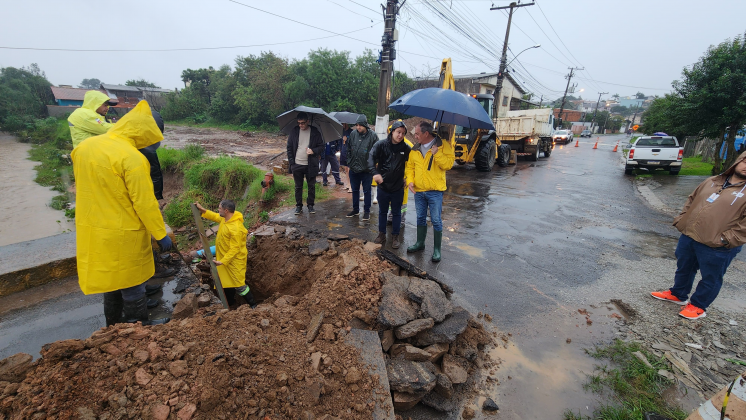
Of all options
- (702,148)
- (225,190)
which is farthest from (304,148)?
(702,148)

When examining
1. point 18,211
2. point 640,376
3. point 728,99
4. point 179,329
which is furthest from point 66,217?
point 728,99

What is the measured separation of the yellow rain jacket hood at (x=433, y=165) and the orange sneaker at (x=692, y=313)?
2.75m

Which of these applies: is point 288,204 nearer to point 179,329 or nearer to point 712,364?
point 179,329

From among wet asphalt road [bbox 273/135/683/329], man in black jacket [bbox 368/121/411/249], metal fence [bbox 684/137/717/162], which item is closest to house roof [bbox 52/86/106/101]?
wet asphalt road [bbox 273/135/683/329]

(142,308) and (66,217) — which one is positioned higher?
(142,308)

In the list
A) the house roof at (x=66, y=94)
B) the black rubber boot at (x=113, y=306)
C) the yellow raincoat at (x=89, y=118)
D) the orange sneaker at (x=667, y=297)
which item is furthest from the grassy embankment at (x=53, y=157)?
the house roof at (x=66, y=94)

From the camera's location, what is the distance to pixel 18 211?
8688mm

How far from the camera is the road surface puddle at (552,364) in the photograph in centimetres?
235

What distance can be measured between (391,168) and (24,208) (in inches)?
431

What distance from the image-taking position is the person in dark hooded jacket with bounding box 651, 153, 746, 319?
2.92 meters

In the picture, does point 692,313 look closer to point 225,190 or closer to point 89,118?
point 89,118

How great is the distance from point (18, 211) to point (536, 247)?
12699mm

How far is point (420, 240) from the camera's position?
4449mm

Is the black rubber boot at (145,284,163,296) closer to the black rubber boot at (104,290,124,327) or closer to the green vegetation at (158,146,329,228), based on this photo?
the black rubber boot at (104,290,124,327)
